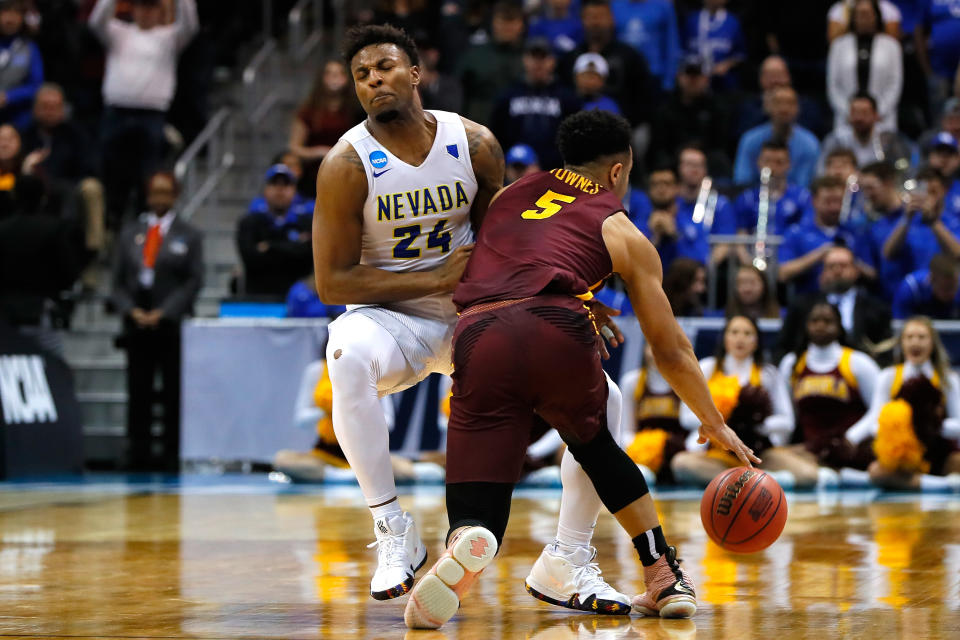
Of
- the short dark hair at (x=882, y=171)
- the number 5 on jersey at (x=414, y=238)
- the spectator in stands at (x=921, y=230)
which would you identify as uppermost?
the number 5 on jersey at (x=414, y=238)

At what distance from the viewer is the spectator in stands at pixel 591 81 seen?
14.0m

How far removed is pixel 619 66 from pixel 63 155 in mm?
5846

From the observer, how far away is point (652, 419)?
439 inches

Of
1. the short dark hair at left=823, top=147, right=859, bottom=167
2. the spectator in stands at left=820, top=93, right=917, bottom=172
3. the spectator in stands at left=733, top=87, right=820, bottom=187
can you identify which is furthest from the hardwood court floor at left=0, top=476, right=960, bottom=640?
the spectator in stands at left=820, top=93, right=917, bottom=172

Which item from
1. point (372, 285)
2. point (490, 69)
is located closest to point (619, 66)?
point (490, 69)

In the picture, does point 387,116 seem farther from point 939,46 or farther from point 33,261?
point 939,46

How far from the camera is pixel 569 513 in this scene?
5.33 metres

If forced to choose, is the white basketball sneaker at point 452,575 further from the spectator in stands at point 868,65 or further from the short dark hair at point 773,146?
the spectator in stands at point 868,65

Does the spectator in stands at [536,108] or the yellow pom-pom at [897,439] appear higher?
the spectator in stands at [536,108]

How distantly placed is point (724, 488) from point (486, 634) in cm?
119

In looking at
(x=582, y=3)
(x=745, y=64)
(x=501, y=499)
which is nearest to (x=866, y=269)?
(x=745, y=64)

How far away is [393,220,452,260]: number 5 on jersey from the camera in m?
5.64

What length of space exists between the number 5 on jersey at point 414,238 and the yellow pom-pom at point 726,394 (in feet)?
17.0

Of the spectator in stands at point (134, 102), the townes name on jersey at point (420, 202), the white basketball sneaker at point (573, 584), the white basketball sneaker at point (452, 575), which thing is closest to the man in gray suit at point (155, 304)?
the spectator in stands at point (134, 102)
